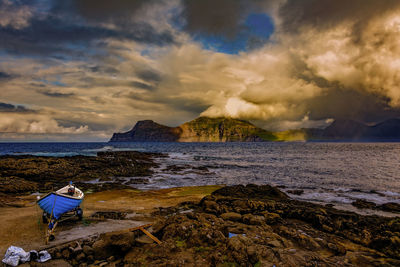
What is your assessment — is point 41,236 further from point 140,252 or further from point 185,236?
point 185,236

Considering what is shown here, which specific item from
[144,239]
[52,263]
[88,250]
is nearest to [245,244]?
[144,239]

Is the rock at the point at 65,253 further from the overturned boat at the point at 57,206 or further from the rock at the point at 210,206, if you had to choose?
the rock at the point at 210,206

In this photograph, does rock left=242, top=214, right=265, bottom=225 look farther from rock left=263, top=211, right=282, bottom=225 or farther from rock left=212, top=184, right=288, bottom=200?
rock left=212, top=184, right=288, bottom=200

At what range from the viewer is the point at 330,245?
9.68 metres

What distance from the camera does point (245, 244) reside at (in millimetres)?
7312

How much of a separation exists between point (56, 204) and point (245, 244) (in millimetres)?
8655

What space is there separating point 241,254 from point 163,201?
1268 cm

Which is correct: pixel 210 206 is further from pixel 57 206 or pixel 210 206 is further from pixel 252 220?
pixel 57 206

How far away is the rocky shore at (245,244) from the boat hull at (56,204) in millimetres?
2695

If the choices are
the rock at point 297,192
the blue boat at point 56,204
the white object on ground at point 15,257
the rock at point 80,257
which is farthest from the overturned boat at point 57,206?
the rock at point 297,192

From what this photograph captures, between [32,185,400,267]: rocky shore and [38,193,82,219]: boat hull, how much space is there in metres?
2.70

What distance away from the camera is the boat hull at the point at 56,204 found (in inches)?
386

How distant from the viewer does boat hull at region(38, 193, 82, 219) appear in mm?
9802

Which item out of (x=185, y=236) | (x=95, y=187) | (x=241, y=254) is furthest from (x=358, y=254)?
(x=95, y=187)
